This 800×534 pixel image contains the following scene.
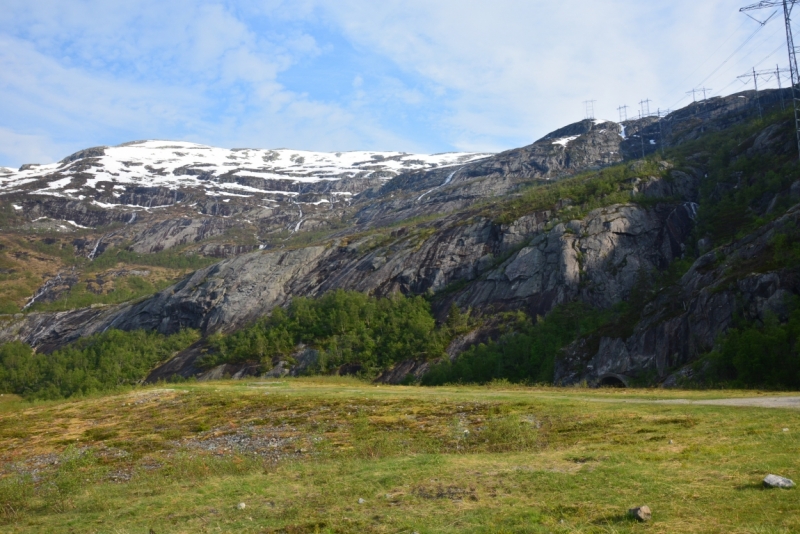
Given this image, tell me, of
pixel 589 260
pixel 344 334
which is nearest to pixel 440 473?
pixel 589 260

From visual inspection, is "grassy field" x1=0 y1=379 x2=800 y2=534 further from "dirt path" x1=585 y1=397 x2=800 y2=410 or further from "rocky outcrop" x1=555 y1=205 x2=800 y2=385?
"rocky outcrop" x1=555 y1=205 x2=800 y2=385

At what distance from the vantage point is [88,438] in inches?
1179

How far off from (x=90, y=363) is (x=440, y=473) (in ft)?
323

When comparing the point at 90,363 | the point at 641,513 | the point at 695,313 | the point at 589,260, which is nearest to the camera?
the point at 641,513

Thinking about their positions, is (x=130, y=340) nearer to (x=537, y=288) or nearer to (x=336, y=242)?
(x=336, y=242)

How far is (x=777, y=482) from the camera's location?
33.8 feet

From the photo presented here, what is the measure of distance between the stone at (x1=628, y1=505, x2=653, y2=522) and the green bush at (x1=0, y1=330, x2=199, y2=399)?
87.8m

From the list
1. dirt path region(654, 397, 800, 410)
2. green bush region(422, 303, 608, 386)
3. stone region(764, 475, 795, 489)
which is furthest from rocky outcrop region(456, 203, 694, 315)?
stone region(764, 475, 795, 489)

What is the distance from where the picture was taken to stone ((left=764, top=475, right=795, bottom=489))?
10180 mm

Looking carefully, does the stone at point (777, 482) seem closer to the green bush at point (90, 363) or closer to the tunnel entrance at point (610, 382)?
the tunnel entrance at point (610, 382)

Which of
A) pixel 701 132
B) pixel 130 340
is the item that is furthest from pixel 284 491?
pixel 701 132

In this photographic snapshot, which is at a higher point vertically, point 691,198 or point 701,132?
point 701,132

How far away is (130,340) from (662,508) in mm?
109435

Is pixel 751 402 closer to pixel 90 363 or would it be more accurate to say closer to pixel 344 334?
pixel 344 334
